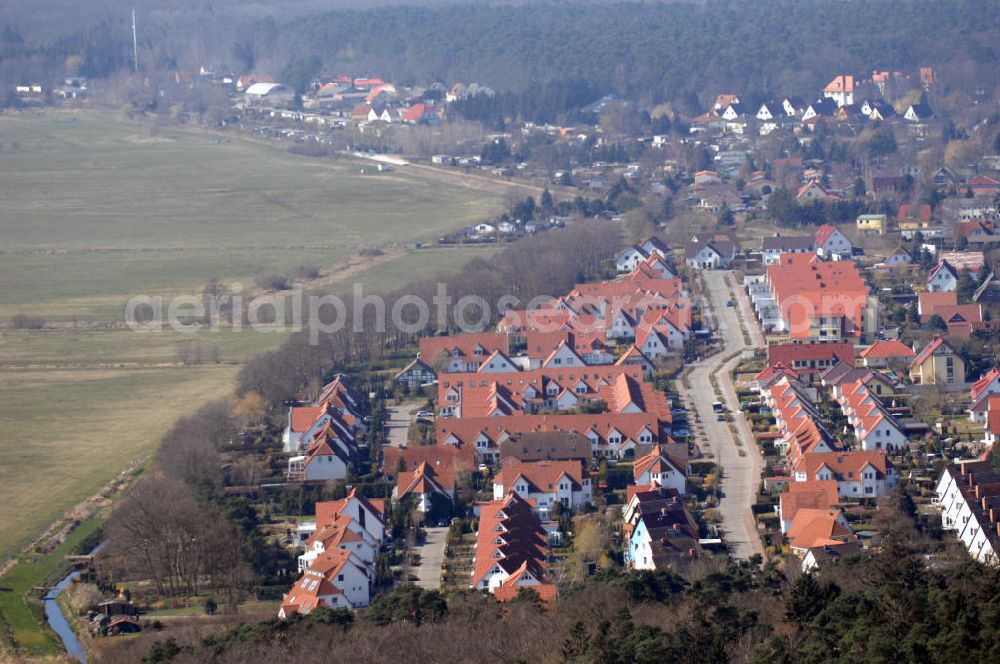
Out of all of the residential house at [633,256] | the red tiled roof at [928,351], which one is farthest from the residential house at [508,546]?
the residential house at [633,256]

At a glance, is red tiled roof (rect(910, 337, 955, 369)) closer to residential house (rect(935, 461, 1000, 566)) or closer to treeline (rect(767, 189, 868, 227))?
residential house (rect(935, 461, 1000, 566))

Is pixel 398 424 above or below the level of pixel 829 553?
below

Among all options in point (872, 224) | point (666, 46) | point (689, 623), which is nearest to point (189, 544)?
point (689, 623)

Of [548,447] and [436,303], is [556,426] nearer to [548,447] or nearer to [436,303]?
[548,447]

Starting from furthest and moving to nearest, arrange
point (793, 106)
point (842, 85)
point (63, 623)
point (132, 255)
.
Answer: point (842, 85) → point (793, 106) → point (132, 255) → point (63, 623)

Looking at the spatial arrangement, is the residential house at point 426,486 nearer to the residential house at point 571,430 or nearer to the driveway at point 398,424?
the residential house at point 571,430

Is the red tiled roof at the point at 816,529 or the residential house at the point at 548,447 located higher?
the red tiled roof at the point at 816,529
